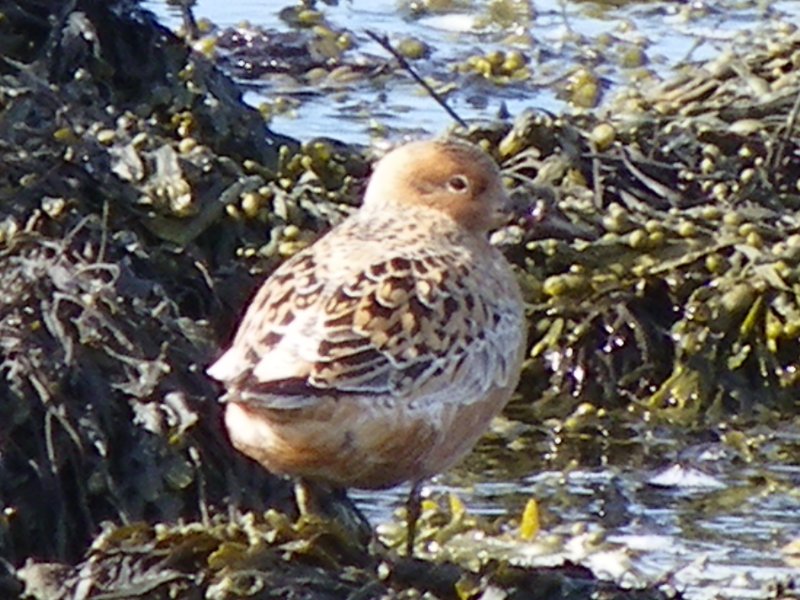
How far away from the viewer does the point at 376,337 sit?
14.2ft

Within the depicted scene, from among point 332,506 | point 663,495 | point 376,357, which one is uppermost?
point 376,357

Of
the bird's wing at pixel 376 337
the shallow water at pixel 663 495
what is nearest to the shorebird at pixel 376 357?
the bird's wing at pixel 376 337

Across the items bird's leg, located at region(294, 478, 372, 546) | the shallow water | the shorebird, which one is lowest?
the shallow water

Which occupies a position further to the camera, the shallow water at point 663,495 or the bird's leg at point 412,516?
the shallow water at point 663,495

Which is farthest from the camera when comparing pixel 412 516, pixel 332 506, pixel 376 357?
pixel 332 506

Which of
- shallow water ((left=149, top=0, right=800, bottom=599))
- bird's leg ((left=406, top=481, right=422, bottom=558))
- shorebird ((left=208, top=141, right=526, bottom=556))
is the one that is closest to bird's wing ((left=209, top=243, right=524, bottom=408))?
shorebird ((left=208, top=141, right=526, bottom=556))

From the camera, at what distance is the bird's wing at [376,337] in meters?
4.20

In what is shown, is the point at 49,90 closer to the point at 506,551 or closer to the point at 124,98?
Answer: the point at 124,98

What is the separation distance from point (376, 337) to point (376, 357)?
54 millimetres

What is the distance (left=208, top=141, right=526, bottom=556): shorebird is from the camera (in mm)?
4195

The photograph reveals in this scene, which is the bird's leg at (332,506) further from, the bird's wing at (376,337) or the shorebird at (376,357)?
the bird's wing at (376,337)

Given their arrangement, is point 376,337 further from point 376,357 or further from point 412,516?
point 412,516

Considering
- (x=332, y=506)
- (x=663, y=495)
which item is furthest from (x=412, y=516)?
(x=663, y=495)

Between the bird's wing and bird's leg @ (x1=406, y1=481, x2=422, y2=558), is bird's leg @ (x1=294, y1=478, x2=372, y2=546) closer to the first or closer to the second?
bird's leg @ (x1=406, y1=481, x2=422, y2=558)
